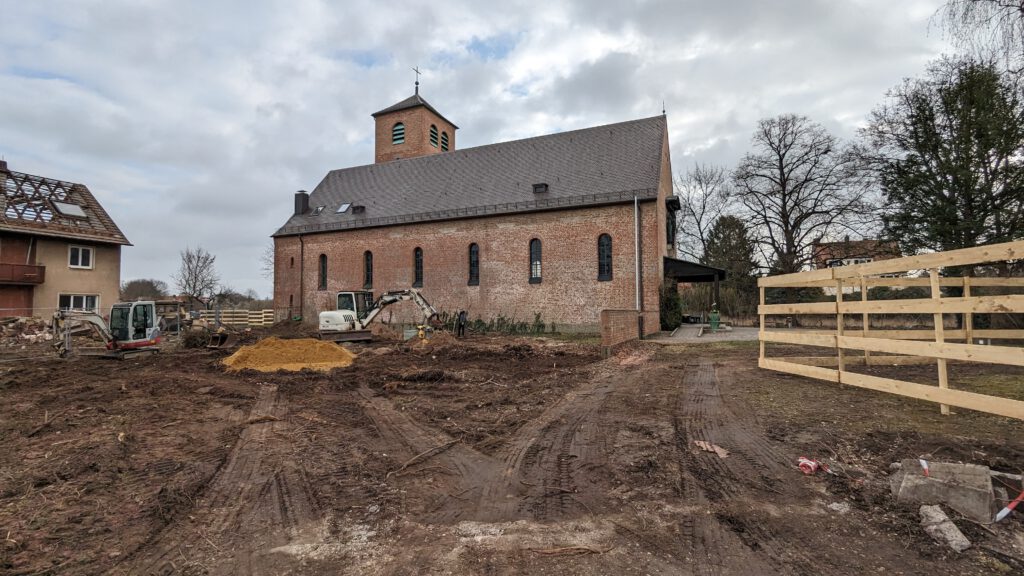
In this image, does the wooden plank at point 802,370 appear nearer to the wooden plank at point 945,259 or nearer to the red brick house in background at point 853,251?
the wooden plank at point 945,259

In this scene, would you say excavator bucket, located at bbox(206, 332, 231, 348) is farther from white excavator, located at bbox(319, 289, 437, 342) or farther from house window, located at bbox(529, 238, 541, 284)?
house window, located at bbox(529, 238, 541, 284)

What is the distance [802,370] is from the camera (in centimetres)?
858

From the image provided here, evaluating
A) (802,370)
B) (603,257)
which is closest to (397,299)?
(603,257)

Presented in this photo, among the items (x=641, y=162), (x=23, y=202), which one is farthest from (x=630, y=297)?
(x=23, y=202)

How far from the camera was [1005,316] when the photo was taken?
47.9 feet

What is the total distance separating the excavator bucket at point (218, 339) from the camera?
62.3 ft

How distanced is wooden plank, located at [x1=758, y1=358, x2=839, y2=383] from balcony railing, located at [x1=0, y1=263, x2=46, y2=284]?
97.9ft

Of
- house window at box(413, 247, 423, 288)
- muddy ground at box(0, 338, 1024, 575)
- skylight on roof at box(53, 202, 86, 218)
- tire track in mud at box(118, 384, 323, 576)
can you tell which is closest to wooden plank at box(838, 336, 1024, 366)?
muddy ground at box(0, 338, 1024, 575)

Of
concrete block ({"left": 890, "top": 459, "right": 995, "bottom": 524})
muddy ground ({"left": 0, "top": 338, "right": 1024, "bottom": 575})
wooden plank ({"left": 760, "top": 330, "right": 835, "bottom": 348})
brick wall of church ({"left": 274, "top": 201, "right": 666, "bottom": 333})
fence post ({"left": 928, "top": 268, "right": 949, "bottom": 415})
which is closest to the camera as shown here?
muddy ground ({"left": 0, "top": 338, "right": 1024, "bottom": 575})

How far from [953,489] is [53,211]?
3381cm

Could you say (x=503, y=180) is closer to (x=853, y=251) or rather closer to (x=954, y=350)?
(x=853, y=251)

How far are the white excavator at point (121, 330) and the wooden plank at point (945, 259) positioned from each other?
19449 mm

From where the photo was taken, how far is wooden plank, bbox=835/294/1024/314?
5011 millimetres

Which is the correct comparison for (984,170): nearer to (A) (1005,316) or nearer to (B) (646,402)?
(A) (1005,316)
